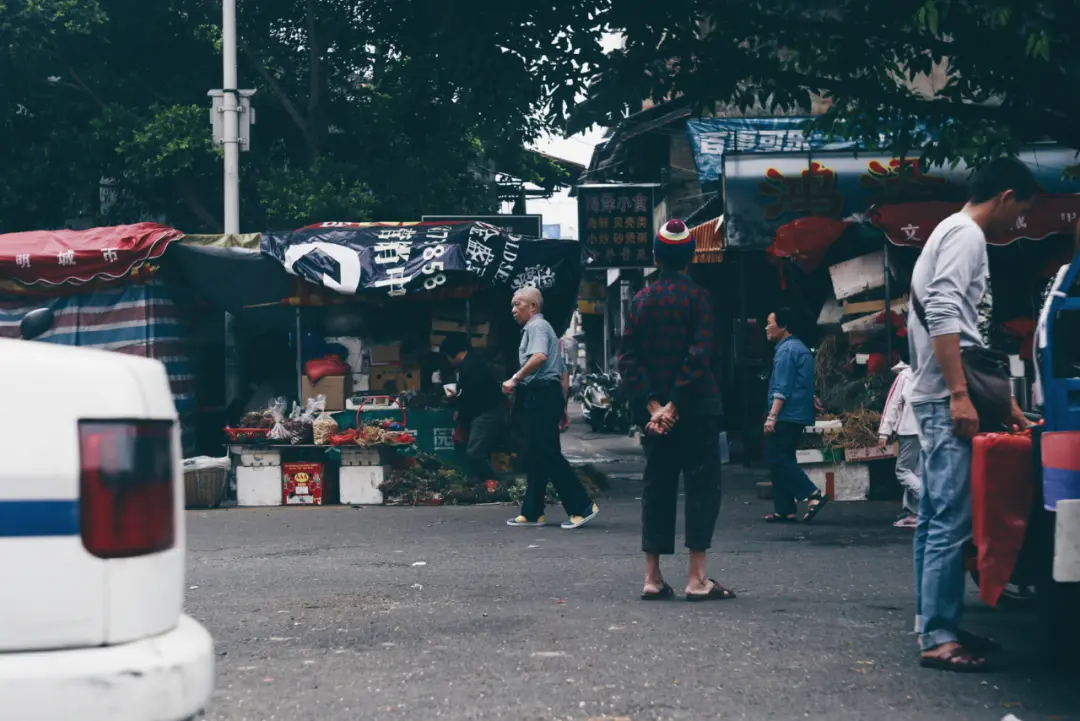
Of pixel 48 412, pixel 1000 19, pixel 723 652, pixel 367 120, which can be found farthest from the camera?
pixel 367 120

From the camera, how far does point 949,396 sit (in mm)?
5254

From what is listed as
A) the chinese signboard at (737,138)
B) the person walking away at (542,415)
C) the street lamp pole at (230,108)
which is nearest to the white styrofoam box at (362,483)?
the person walking away at (542,415)

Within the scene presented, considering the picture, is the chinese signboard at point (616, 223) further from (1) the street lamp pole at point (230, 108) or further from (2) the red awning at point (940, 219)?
(2) the red awning at point (940, 219)

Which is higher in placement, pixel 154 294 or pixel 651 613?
pixel 154 294

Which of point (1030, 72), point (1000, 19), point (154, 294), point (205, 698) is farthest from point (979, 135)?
point (205, 698)

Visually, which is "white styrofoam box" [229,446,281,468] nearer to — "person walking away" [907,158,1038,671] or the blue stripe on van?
"person walking away" [907,158,1038,671]

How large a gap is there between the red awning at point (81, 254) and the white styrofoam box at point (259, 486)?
2336mm

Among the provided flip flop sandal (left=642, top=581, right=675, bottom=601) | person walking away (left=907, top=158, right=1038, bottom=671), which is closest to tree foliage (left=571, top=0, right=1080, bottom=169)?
person walking away (left=907, top=158, right=1038, bottom=671)

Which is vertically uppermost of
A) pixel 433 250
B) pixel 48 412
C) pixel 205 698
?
pixel 433 250

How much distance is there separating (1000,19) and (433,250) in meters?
6.23

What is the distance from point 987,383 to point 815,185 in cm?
933

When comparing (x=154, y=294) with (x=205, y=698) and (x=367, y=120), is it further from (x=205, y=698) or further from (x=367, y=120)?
(x=205, y=698)

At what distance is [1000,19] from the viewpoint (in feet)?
28.2

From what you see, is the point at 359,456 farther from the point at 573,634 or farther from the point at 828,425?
the point at 573,634
